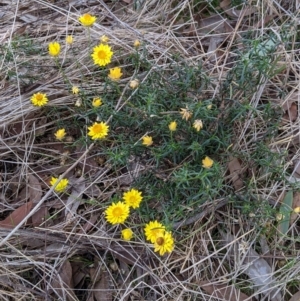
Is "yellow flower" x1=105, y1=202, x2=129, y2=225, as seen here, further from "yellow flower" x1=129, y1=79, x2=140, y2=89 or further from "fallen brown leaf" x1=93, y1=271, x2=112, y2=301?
"yellow flower" x1=129, y1=79, x2=140, y2=89

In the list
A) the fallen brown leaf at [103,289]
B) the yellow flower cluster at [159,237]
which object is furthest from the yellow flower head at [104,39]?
the fallen brown leaf at [103,289]

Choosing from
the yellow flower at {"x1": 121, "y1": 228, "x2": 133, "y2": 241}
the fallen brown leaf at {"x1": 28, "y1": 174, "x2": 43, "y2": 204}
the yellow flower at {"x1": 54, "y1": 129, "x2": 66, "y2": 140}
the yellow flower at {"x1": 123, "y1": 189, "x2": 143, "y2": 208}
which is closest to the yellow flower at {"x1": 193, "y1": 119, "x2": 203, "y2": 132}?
the yellow flower at {"x1": 123, "y1": 189, "x2": 143, "y2": 208}

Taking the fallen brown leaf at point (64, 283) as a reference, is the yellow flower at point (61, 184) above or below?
above

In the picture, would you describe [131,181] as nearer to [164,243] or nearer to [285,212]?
[164,243]

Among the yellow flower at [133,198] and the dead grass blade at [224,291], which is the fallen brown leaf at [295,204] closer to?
the dead grass blade at [224,291]

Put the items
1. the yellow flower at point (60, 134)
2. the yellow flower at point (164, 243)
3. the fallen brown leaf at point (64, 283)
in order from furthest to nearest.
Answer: the yellow flower at point (60, 134) → the fallen brown leaf at point (64, 283) → the yellow flower at point (164, 243)

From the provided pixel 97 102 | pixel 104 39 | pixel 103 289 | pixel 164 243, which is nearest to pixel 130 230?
pixel 164 243
